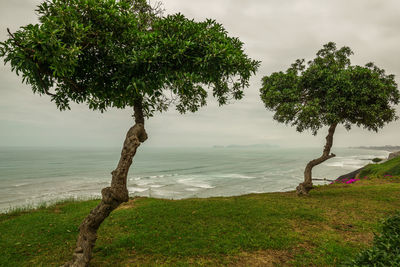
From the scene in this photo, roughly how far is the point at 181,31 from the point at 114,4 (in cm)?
226

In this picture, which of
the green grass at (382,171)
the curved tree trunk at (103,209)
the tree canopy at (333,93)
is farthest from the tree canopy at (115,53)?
the green grass at (382,171)

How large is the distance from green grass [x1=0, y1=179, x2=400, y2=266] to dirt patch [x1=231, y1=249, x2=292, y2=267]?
31mm

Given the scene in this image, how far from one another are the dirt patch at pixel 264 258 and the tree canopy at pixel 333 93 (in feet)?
30.3

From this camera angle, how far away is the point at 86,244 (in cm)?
605

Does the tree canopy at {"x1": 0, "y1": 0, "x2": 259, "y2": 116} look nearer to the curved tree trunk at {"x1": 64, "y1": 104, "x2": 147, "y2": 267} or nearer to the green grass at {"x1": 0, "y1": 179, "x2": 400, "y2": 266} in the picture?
the curved tree trunk at {"x1": 64, "y1": 104, "x2": 147, "y2": 267}

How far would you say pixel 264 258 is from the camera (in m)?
6.39

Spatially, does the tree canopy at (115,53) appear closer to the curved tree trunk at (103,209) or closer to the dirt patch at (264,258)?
the curved tree trunk at (103,209)

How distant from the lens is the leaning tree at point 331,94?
13133 millimetres

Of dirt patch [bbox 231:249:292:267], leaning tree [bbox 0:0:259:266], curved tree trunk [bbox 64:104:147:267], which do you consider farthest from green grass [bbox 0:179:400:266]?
leaning tree [bbox 0:0:259:266]

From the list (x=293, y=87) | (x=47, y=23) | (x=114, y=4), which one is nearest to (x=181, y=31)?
(x=114, y=4)

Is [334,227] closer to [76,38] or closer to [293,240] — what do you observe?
[293,240]

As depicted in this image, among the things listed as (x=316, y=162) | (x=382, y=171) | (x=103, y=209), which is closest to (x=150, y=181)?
(x=316, y=162)

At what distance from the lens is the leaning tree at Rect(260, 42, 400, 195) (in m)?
13.1

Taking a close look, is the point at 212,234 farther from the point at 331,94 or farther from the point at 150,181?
the point at 150,181
